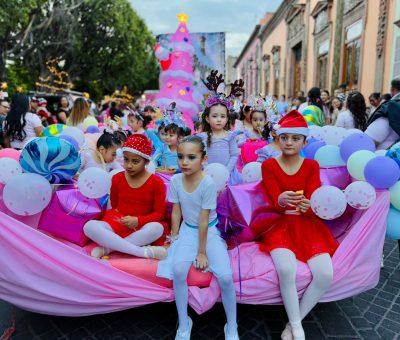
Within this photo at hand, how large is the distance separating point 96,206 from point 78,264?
653 mm

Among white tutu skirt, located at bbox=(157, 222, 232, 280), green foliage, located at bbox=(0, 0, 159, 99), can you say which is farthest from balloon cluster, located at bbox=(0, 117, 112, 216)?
green foliage, located at bbox=(0, 0, 159, 99)

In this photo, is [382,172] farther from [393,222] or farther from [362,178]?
[393,222]

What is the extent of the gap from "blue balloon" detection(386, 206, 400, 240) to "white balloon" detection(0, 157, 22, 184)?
2.74 meters

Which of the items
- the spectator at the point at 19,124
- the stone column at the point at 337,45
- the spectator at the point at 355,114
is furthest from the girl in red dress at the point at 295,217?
the stone column at the point at 337,45

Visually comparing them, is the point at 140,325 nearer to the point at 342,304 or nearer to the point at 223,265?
the point at 223,265

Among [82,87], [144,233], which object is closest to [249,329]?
[144,233]

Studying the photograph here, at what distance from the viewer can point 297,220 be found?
8.68 ft

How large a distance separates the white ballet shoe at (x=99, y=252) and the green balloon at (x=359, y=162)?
1941mm

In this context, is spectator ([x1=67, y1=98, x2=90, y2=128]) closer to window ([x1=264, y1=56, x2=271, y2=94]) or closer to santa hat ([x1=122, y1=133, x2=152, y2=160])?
santa hat ([x1=122, y1=133, x2=152, y2=160])

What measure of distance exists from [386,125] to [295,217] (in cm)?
154

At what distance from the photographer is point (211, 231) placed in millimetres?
2674

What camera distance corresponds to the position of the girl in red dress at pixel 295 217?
2.47 m

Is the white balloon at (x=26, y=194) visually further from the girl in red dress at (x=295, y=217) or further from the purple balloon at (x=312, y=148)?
the purple balloon at (x=312, y=148)

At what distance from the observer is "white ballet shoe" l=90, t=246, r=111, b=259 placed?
271 cm
